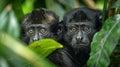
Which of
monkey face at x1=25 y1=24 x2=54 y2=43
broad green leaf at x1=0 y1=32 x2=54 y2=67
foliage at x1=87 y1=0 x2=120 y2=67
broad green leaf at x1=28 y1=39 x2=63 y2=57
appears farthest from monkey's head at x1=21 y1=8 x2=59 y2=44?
broad green leaf at x1=0 y1=32 x2=54 y2=67

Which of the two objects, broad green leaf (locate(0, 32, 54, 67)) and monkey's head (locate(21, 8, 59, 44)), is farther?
monkey's head (locate(21, 8, 59, 44))

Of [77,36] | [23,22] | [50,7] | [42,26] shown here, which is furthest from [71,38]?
[50,7]

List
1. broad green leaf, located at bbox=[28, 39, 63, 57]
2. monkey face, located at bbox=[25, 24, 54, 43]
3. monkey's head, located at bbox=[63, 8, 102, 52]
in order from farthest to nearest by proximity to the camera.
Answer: monkey face, located at bbox=[25, 24, 54, 43] < monkey's head, located at bbox=[63, 8, 102, 52] < broad green leaf, located at bbox=[28, 39, 63, 57]

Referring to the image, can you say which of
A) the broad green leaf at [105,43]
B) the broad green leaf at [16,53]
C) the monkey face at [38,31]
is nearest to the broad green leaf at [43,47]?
the broad green leaf at [105,43]

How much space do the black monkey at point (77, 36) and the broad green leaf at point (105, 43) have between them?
0.71 metres

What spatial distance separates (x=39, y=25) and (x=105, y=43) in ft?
4.84

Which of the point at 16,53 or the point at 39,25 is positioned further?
the point at 39,25

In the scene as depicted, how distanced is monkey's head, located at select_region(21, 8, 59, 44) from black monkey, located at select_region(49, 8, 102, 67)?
176 mm

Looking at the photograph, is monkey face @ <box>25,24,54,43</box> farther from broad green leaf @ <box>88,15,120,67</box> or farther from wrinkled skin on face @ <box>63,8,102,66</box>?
broad green leaf @ <box>88,15,120,67</box>

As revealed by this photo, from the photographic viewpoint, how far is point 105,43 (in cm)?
272

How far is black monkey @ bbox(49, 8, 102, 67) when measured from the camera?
3449 mm

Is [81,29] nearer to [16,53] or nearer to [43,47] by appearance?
[43,47]

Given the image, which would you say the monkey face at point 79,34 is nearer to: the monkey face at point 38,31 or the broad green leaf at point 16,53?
the monkey face at point 38,31

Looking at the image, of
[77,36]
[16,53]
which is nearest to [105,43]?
[77,36]
